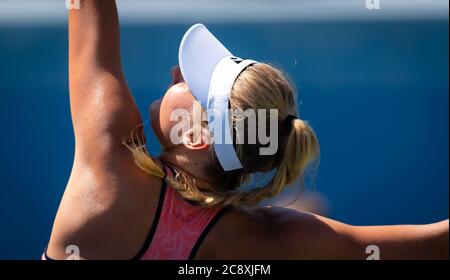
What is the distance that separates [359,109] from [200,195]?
49.8 inches

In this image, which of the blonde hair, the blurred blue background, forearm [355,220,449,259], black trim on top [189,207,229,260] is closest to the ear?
the blonde hair

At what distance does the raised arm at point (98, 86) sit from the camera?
1.30m

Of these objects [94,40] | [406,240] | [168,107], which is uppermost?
[94,40]

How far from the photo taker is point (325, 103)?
2463 millimetres

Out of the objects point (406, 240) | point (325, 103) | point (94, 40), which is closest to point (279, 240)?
point (406, 240)

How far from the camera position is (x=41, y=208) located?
234 cm

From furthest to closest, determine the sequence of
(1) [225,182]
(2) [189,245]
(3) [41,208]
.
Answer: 1. (3) [41,208]
2. (1) [225,182]
3. (2) [189,245]

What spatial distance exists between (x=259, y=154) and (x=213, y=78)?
17cm

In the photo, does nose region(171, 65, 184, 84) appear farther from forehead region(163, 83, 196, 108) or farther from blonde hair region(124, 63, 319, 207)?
blonde hair region(124, 63, 319, 207)

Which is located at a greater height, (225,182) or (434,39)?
(434,39)

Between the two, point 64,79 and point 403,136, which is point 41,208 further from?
point 403,136

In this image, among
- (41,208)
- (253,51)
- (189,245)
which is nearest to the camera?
(189,245)

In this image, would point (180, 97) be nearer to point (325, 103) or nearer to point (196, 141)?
point (196, 141)

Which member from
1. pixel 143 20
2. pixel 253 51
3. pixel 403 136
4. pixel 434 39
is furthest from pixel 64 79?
pixel 434 39
